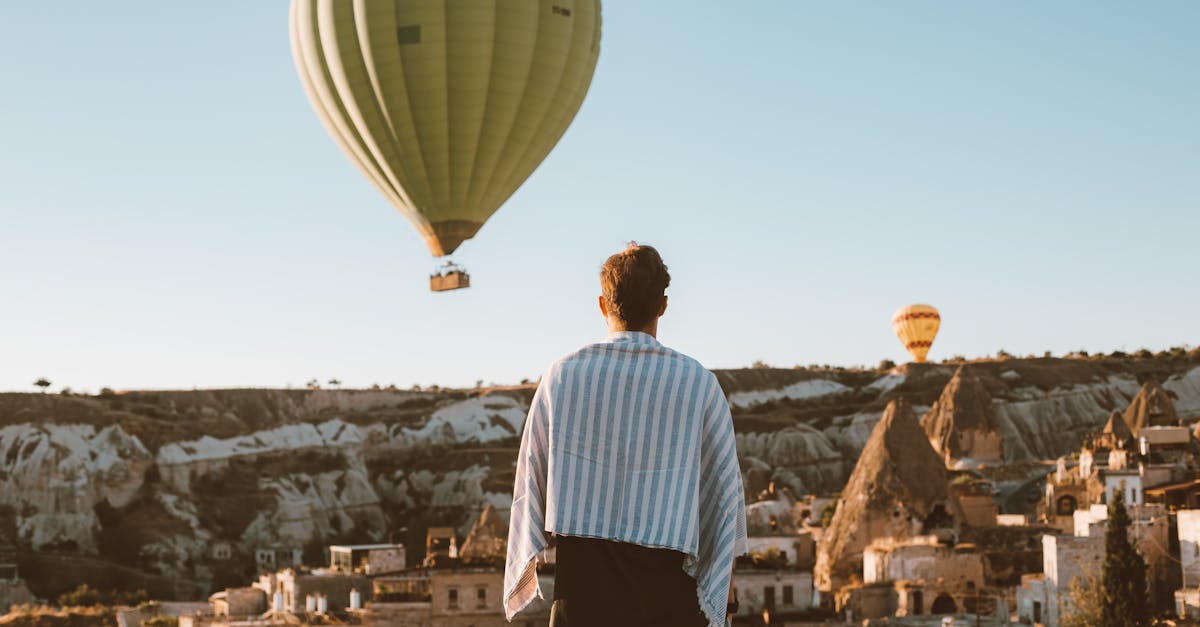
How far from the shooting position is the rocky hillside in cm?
7644

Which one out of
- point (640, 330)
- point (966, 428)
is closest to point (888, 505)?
point (966, 428)

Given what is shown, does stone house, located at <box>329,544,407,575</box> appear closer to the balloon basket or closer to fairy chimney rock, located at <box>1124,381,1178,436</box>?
the balloon basket

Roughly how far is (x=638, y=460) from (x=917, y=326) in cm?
8542

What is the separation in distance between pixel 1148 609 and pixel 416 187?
58.2 ft

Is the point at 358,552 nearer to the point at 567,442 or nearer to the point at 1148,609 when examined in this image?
the point at 1148,609

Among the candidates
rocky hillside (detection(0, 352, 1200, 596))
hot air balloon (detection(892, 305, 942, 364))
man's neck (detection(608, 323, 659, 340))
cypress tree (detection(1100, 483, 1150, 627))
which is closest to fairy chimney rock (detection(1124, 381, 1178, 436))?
rocky hillside (detection(0, 352, 1200, 596))

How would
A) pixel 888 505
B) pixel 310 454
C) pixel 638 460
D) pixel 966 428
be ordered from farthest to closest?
pixel 310 454
pixel 966 428
pixel 888 505
pixel 638 460

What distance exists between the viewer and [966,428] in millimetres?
70750

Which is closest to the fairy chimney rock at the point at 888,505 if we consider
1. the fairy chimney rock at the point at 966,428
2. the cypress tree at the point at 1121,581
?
the cypress tree at the point at 1121,581

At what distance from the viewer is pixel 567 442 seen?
4109mm

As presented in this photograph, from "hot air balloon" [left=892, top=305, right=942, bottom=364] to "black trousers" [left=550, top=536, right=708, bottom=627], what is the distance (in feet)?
275

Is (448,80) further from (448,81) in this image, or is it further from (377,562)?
(377,562)

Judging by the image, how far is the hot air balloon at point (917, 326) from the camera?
3418 inches

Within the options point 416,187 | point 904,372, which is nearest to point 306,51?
point 416,187
